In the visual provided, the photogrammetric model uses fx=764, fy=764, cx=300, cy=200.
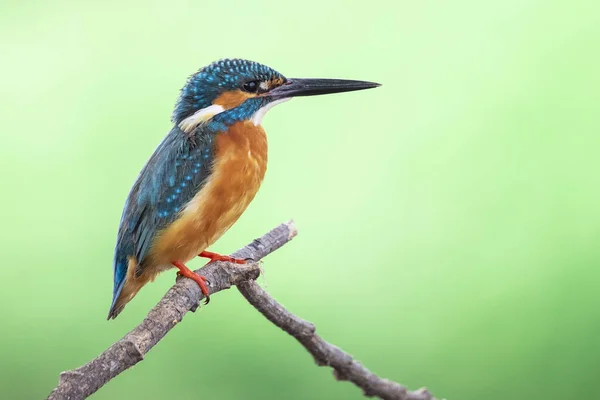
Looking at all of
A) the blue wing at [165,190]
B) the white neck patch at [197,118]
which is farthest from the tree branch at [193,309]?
the white neck patch at [197,118]

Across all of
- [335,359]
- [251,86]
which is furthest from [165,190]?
[335,359]

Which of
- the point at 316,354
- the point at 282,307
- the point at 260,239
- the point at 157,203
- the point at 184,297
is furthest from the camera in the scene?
the point at 260,239

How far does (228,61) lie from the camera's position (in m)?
1.81

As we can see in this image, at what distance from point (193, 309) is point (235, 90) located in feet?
1.73

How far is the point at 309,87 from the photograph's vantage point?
6.11ft

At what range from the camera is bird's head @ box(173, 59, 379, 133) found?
5.97 ft

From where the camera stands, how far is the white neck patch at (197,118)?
1.83 meters

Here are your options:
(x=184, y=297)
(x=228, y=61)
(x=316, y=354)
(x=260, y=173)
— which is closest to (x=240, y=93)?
(x=228, y=61)

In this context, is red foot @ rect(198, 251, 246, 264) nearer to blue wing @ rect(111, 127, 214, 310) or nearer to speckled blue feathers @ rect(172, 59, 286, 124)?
blue wing @ rect(111, 127, 214, 310)

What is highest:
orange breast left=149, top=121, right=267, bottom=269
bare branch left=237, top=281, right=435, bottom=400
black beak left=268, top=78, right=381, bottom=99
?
black beak left=268, top=78, right=381, bottom=99

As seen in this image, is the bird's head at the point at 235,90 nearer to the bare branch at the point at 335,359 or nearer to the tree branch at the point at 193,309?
the tree branch at the point at 193,309

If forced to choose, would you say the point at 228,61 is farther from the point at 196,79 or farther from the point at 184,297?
the point at 184,297

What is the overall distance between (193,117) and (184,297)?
442 millimetres

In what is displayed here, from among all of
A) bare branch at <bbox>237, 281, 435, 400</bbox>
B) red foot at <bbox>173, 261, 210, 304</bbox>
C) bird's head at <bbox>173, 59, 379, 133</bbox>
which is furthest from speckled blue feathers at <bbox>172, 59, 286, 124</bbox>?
bare branch at <bbox>237, 281, 435, 400</bbox>
